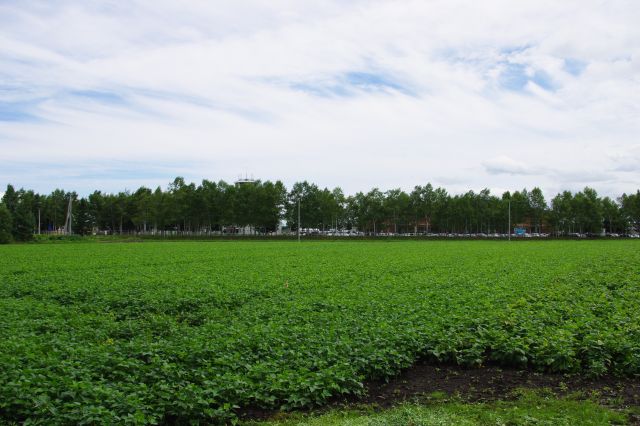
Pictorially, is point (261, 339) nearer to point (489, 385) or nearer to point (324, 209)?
point (489, 385)

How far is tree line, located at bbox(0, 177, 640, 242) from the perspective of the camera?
413 ft

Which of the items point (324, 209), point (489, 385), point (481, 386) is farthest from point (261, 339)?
point (324, 209)

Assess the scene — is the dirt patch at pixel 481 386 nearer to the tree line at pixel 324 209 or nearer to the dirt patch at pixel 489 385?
the dirt patch at pixel 489 385

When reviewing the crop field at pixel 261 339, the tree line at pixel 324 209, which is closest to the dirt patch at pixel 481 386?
the crop field at pixel 261 339

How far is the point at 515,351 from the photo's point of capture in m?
11.5

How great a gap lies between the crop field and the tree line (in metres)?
103

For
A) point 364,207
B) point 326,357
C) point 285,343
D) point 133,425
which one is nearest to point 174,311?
point 285,343

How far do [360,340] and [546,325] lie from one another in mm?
5784

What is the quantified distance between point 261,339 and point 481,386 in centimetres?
484

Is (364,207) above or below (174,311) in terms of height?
above

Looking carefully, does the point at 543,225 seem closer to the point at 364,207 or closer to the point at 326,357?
the point at 364,207

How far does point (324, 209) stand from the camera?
129500 mm

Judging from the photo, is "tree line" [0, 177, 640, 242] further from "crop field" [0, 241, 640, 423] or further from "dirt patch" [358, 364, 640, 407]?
"dirt patch" [358, 364, 640, 407]

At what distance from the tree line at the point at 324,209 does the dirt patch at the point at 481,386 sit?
4540 inches
